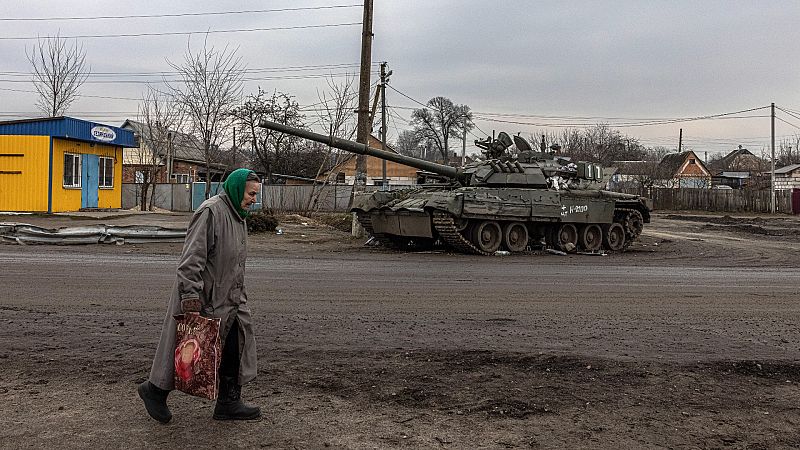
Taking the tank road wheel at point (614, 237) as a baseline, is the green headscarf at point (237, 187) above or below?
above

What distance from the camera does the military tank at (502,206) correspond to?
17.7 meters

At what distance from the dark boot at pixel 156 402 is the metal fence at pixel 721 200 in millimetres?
49329

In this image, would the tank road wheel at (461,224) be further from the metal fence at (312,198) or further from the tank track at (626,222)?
the metal fence at (312,198)

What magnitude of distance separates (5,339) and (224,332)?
3.36 meters

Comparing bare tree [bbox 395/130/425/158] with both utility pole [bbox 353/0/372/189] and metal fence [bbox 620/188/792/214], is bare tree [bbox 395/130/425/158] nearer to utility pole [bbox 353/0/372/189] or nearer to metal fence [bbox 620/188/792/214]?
metal fence [bbox 620/188/792/214]

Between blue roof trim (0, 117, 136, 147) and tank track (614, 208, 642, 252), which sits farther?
blue roof trim (0, 117, 136, 147)

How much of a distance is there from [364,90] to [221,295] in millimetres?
17403

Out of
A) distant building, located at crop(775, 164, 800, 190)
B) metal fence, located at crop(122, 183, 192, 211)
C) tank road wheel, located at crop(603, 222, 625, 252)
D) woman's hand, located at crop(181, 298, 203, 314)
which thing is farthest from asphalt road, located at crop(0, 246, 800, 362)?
distant building, located at crop(775, 164, 800, 190)

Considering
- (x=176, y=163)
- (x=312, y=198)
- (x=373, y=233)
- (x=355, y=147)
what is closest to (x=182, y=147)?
(x=176, y=163)

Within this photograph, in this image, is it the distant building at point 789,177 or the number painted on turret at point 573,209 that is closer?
the number painted on turret at point 573,209

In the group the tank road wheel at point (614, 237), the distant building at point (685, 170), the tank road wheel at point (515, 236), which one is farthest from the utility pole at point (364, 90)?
the distant building at point (685, 170)

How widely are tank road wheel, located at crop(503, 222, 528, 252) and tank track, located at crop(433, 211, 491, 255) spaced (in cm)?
92

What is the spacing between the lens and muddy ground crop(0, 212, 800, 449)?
14.9ft

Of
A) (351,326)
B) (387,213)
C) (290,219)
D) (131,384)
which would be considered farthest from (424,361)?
(290,219)
